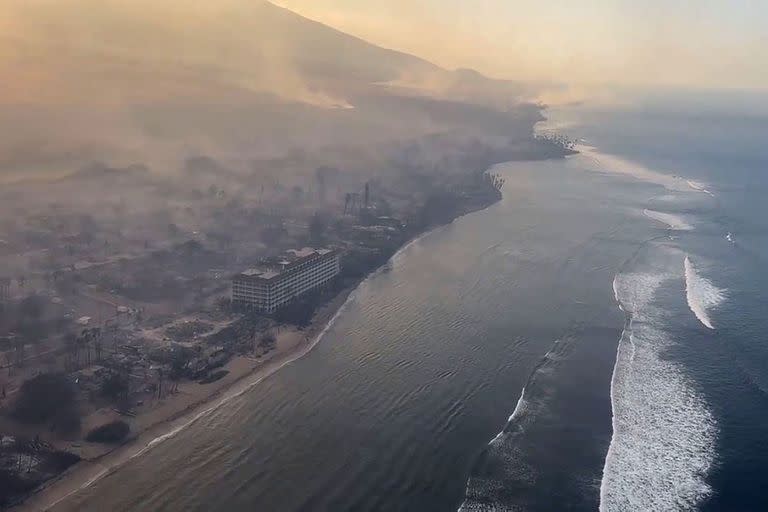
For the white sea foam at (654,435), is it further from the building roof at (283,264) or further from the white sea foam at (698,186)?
the white sea foam at (698,186)

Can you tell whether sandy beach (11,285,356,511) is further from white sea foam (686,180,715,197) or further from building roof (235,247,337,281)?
white sea foam (686,180,715,197)

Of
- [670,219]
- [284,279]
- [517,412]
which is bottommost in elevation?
[670,219]

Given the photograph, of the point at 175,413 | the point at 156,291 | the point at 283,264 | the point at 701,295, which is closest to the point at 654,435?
the point at 175,413

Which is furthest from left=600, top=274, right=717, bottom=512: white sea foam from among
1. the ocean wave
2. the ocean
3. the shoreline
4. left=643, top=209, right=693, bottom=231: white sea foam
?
left=643, top=209, right=693, bottom=231: white sea foam

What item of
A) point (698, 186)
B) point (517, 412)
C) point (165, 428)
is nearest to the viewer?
point (165, 428)

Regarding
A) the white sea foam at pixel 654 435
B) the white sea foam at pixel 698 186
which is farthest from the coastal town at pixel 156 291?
the white sea foam at pixel 698 186

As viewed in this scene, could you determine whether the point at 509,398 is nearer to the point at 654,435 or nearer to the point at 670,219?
the point at 654,435

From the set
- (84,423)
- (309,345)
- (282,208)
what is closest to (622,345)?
(309,345)

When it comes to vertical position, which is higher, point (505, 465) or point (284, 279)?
point (284, 279)
